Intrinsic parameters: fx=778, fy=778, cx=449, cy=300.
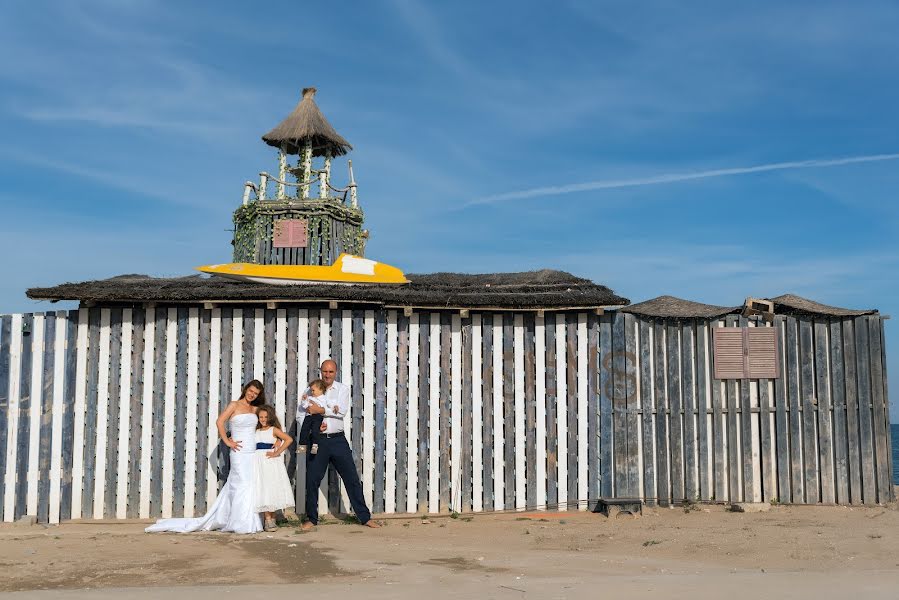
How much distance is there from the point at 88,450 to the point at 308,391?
2783 mm

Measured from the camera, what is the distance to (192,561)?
6.73 metres

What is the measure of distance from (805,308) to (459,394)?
4512mm

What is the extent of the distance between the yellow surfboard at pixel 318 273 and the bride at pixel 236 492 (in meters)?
2.04

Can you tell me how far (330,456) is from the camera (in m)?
8.85

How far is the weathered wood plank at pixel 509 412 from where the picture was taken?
9500 mm

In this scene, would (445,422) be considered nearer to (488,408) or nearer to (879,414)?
(488,408)

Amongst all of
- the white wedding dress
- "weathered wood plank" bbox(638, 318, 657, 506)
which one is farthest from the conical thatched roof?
the white wedding dress

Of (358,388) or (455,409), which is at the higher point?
(358,388)

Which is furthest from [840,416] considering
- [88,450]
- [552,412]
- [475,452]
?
[88,450]

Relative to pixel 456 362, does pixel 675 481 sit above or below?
below

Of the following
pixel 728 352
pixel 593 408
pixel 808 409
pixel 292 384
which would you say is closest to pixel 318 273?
pixel 292 384

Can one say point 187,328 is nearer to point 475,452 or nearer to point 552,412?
point 475,452

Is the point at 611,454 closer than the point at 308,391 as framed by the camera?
No

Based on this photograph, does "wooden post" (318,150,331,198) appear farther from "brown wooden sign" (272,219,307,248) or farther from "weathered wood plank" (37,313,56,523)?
"weathered wood plank" (37,313,56,523)
